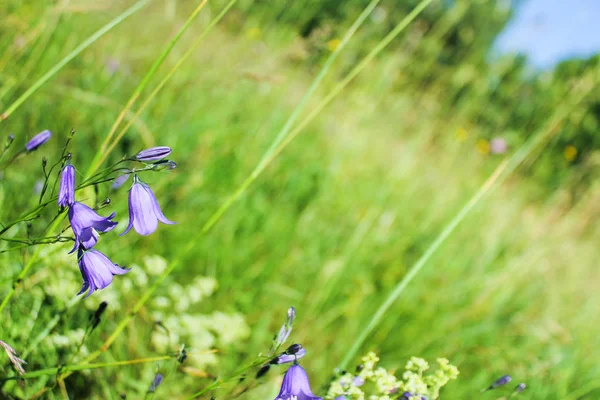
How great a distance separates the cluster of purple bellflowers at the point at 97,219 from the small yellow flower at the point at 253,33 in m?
2.77

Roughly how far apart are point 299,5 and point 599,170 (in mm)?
2741

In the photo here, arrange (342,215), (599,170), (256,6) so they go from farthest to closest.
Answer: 1. (599,170)
2. (256,6)
3. (342,215)

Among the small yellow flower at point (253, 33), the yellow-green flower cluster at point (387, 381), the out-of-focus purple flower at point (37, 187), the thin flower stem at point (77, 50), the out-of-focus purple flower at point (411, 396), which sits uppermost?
the small yellow flower at point (253, 33)

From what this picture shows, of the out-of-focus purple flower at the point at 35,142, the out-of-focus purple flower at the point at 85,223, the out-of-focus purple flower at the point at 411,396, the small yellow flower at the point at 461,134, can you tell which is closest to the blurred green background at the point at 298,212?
the small yellow flower at the point at 461,134

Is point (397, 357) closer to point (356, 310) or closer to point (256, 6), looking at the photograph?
point (356, 310)

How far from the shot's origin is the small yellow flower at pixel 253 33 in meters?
3.42

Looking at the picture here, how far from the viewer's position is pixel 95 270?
753 mm

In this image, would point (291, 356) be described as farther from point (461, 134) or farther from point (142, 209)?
point (461, 134)

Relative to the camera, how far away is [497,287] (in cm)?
289

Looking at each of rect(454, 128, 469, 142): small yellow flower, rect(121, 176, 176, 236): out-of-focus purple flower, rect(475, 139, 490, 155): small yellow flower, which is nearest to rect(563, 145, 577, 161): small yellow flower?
rect(475, 139, 490, 155): small yellow flower

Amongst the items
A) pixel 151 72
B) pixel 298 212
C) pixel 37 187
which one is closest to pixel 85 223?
pixel 151 72

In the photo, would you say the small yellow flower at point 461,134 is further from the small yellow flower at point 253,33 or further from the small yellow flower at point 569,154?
the small yellow flower at point 253,33

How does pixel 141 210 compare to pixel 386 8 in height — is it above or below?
below

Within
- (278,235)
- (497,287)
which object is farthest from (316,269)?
(497,287)
